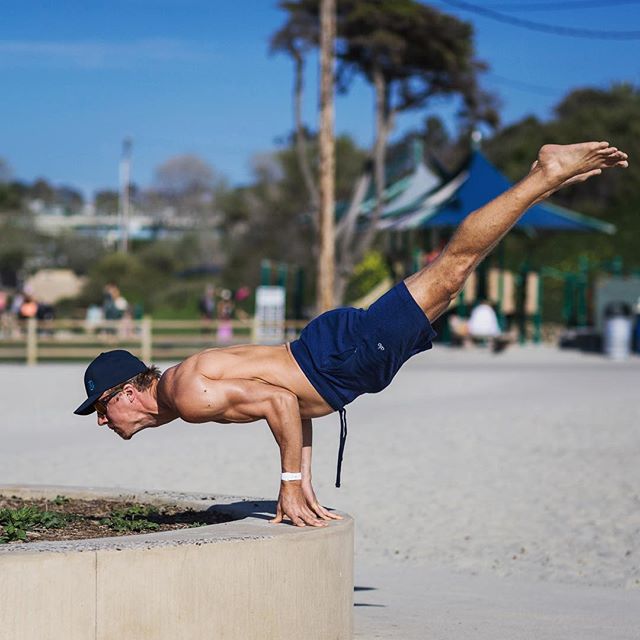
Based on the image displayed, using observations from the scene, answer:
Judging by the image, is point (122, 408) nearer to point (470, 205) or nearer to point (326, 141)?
point (326, 141)

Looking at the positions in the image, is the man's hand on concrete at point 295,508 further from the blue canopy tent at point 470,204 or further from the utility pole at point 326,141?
the blue canopy tent at point 470,204

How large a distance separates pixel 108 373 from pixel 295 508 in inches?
38.7

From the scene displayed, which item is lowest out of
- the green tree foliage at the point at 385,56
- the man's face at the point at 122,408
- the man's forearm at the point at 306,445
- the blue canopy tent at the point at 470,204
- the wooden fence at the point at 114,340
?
the wooden fence at the point at 114,340

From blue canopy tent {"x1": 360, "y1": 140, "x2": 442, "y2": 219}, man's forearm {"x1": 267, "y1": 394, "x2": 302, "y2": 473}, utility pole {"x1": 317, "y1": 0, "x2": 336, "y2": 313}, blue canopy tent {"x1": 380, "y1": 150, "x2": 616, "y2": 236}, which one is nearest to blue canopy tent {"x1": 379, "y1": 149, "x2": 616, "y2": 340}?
blue canopy tent {"x1": 380, "y1": 150, "x2": 616, "y2": 236}

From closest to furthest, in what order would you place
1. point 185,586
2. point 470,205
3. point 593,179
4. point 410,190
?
point 185,586, point 470,205, point 410,190, point 593,179

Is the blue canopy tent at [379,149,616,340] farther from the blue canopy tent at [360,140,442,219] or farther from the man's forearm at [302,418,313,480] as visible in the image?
the man's forearm at [302,418,313,480]

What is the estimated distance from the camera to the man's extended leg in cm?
602

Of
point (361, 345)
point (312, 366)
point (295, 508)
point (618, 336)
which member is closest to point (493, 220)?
point (361, 345)

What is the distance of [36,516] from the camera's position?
6465mm

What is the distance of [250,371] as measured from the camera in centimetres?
608

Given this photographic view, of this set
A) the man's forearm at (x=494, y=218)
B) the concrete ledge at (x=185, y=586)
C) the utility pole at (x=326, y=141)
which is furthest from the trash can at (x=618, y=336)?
the concrete ledge at (x=185, y=586)

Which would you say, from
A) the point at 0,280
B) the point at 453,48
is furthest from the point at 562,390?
the point at 0,280

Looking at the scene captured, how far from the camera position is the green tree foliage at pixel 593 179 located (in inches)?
1879

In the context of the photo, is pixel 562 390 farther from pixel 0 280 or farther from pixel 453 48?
pixel 0 280
